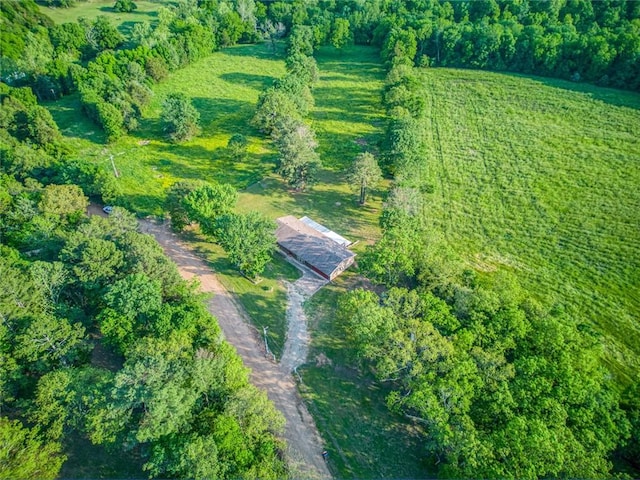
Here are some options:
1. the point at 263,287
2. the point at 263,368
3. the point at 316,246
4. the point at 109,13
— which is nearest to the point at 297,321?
the point at 263,368

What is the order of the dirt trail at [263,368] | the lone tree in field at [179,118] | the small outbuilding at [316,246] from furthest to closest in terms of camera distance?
the lone tree in field at [179,118], the small outbuilding at [316,246], the dirt trail at [263,368]

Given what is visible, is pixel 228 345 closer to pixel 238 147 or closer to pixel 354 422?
pixel 354 422

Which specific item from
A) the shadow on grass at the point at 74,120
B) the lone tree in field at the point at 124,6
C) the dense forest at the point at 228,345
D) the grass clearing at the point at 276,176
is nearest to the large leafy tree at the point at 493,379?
the dense forest at the point at 228,345

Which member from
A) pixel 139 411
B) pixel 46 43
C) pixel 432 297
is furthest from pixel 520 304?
pixel 46 43

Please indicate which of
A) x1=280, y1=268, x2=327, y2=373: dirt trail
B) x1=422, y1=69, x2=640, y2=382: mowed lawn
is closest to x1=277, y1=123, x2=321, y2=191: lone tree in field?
x1=280, y1=268, x2=327, y2=373: dirt trail

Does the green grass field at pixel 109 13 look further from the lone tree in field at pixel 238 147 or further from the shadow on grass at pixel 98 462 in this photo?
the shadow on grass at pixel 98 462

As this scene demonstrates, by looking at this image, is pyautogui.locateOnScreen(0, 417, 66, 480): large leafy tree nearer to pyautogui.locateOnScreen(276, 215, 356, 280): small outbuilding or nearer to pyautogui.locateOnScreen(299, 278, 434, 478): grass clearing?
pyautogui.locateOnScreen(299, 278, 434, 478): grass clearing
